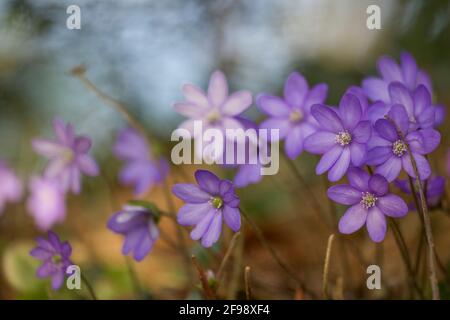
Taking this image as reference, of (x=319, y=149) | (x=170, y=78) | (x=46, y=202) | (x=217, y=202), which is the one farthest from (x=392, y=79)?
(x=170, y=78)

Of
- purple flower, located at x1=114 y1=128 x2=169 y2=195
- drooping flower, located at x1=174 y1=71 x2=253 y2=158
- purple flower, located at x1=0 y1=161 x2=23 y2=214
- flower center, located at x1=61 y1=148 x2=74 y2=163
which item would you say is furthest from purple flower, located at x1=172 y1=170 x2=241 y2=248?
purple flower, located at x1=0 y1=161 x2=23 y2=214

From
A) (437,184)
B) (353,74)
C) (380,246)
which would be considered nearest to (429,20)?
(353,74)

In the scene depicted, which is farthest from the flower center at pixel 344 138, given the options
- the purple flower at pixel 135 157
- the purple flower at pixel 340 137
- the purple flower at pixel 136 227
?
the purple flower at pixel 135 157

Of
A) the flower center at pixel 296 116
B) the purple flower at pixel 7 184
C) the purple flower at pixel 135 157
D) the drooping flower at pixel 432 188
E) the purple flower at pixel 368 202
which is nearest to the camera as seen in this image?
the purple flower at pixel 368 202

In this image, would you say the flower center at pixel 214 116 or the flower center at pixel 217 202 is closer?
the flower center at pixel 217 202

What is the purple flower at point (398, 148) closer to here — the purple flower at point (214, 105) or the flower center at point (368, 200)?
the flower center at point (368, 200)

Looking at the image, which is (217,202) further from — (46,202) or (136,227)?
(46,202)
